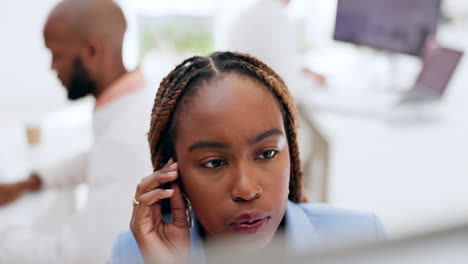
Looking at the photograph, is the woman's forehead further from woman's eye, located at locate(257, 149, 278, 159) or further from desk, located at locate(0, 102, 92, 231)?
desk, located at locate(0, 102, 92, 231)

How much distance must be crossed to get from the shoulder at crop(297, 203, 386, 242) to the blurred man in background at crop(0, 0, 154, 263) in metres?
0.17

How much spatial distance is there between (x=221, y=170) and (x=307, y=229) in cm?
12

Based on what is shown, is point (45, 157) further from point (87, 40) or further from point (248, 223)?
point (248, 223)

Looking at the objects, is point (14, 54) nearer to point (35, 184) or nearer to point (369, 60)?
point (35, 184)

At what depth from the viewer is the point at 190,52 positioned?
0.36 metres

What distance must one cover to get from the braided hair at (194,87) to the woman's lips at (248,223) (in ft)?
0.23

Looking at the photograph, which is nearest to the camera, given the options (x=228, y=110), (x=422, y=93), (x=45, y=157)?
(x=228, y=110)

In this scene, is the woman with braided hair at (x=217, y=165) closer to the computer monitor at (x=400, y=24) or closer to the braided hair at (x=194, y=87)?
the braided hair at (x=194, y=87)

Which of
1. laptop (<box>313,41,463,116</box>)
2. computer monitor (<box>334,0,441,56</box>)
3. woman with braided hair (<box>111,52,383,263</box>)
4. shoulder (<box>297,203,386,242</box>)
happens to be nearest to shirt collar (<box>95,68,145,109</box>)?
woman with braided hair (<box>111,52,383,263</box>)

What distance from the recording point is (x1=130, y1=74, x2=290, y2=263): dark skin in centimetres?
29

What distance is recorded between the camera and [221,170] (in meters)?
0.30

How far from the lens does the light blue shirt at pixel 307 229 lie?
342 millimetres

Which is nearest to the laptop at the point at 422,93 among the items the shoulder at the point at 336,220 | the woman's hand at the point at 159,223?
the shoulder at the point at 336,220

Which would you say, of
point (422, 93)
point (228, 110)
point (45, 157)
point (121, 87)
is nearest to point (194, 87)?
point (228, 110)
